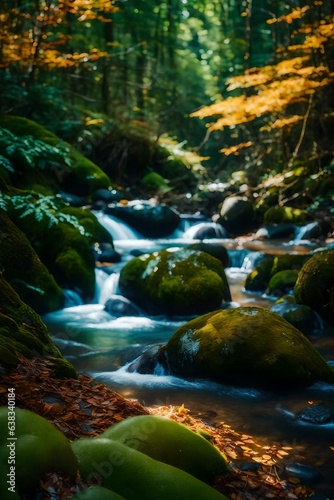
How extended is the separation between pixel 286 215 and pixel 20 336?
1301cm


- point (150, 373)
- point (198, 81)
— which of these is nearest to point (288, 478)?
point (150, 373)

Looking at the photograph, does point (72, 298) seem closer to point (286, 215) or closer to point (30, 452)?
point (30, 452)

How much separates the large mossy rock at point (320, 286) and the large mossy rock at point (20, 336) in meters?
5.01

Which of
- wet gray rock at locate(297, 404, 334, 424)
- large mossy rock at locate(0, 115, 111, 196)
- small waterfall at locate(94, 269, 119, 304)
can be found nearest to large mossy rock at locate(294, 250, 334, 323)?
wet gray rock at locate(297, 404, 334, 424)

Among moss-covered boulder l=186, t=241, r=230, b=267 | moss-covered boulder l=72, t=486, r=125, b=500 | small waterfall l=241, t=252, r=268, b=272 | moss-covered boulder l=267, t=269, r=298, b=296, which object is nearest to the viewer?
moss-covered boulder l=72, t=486, r=125, b=500

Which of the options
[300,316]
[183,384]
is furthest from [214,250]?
[183,384]

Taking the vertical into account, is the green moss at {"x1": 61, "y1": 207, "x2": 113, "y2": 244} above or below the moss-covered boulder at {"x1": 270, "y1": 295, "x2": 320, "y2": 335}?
above

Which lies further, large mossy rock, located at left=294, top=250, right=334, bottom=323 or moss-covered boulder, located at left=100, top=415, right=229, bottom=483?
large mossy rock, located at left=294, top=250, right=334, bottom=323

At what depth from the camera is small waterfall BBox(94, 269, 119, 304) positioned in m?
9.61

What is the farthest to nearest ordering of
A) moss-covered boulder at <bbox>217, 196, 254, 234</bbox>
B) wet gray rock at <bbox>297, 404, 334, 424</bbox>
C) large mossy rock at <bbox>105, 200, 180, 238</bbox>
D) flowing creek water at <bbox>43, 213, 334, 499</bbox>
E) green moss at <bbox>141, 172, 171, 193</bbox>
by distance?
green moss at <bbox>141, 172, 171, 193</bbox>
moss-covered boulder at <bbox>217, 196, 254, 234</bbox>
large mossy rock at <bbox>105, 200, 180, 238</bbox>
wet gray rock at <bbox>297, 404, 334, 424</bbox>
flowing creek water at <bbox>43, 213, 334, 499</bbox>

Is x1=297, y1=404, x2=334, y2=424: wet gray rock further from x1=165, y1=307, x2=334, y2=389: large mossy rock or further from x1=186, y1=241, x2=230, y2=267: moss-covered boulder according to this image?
x1=186, y1=241, x2=230, y2=267: moss-covered boulder

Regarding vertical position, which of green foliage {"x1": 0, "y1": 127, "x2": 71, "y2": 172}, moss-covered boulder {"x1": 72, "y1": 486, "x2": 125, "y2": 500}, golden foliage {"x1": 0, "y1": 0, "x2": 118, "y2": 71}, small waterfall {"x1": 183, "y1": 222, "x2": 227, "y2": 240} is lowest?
small waterfall {"x1": 183, "y1": 222, "x2": 227, "y2": 240}

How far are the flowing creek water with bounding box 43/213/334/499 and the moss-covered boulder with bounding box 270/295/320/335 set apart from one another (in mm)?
171

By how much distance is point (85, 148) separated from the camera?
59.3ft
